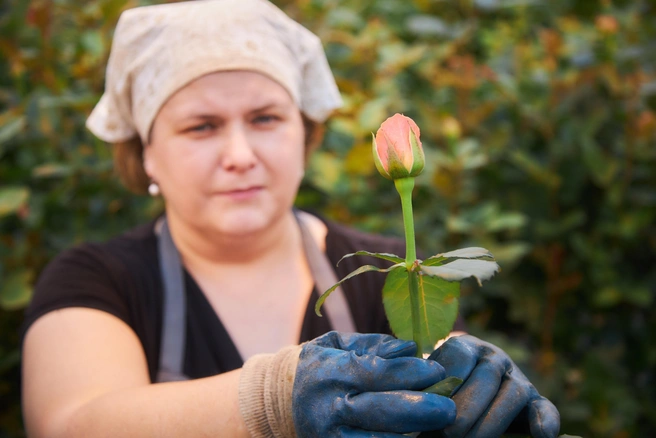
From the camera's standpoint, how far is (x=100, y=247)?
74.0 inches

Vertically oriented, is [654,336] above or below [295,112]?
below

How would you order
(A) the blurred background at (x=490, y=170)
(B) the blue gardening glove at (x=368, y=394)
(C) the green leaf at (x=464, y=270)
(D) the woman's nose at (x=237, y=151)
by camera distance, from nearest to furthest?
(C) the green leaf at (x=464, y=270) < (B) the blue gardening glove at (x=368, y=394) < (D) the woman's nose at (x=237, y=151) < (A) the blurred background at (x=490, y=170)

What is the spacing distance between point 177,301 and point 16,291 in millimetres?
588

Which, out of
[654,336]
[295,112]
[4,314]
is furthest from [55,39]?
[654,336]

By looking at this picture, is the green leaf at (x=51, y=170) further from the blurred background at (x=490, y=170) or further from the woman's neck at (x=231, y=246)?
the woman's neck at (x=231, y=246)

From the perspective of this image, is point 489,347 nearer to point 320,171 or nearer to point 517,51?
point 320,171

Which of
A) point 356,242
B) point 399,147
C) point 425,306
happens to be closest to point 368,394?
point 425,306

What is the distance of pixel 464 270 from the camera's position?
97cm

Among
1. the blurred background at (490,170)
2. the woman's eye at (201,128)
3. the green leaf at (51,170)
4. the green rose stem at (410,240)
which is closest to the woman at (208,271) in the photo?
the woman's eye at (201,128)

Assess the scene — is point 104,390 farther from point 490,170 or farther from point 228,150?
point 490,170

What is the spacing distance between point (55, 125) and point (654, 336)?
2244mm

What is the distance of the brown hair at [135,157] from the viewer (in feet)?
6.64

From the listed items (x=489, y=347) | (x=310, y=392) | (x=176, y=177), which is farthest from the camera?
(x=176, y=177)

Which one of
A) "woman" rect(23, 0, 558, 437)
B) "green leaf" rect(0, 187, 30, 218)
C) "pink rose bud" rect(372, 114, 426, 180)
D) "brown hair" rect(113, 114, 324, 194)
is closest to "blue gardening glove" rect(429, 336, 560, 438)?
"woman" rect(23, 0, 558, 437)
